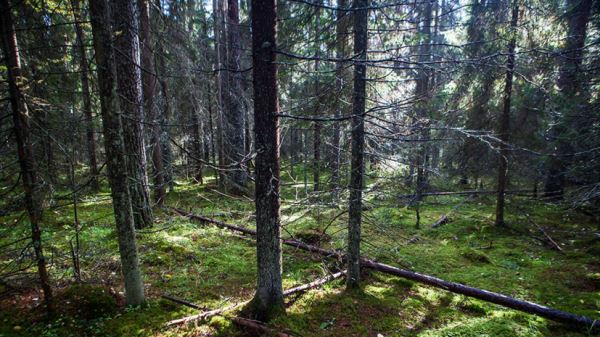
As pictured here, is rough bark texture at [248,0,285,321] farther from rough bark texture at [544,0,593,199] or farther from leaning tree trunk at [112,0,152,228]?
rough bark texture at [544,0,593,199]

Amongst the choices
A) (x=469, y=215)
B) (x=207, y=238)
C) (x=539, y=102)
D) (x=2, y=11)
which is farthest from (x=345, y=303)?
(x=539, y=102)

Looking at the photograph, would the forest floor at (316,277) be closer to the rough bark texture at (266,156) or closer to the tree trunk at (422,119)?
the rough bark texture at (266,156)

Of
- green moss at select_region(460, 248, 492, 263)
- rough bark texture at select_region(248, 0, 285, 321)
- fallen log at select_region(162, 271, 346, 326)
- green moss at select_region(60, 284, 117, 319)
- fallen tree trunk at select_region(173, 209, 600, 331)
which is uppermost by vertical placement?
rough bark texture at select_region(248, 0, 285, 321)

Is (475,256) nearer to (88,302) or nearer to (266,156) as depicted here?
(266,156)

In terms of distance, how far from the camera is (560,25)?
1141 cm

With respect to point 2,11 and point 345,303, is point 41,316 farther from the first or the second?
point 345,303

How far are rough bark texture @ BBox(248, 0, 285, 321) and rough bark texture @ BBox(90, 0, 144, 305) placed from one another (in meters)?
2.12

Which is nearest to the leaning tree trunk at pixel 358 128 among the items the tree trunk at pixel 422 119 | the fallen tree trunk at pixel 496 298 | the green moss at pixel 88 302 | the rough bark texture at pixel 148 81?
the fallen tree trunk at pixel 496 298

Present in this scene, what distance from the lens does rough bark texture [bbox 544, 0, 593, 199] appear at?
957 centimetres

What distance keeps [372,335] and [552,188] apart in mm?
13746

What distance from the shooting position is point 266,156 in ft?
14.8

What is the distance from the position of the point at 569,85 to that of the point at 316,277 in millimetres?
12793

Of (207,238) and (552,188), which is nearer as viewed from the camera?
(207,238)

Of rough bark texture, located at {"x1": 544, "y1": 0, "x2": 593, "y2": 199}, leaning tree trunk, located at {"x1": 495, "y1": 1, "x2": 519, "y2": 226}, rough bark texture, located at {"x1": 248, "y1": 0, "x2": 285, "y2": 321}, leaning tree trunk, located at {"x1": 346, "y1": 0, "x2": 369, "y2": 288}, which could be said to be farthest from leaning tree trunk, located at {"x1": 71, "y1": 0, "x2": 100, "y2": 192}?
rough bark texture, located at {"x1": 544, "y1": 0, "x2": 593, "y2": 199}
